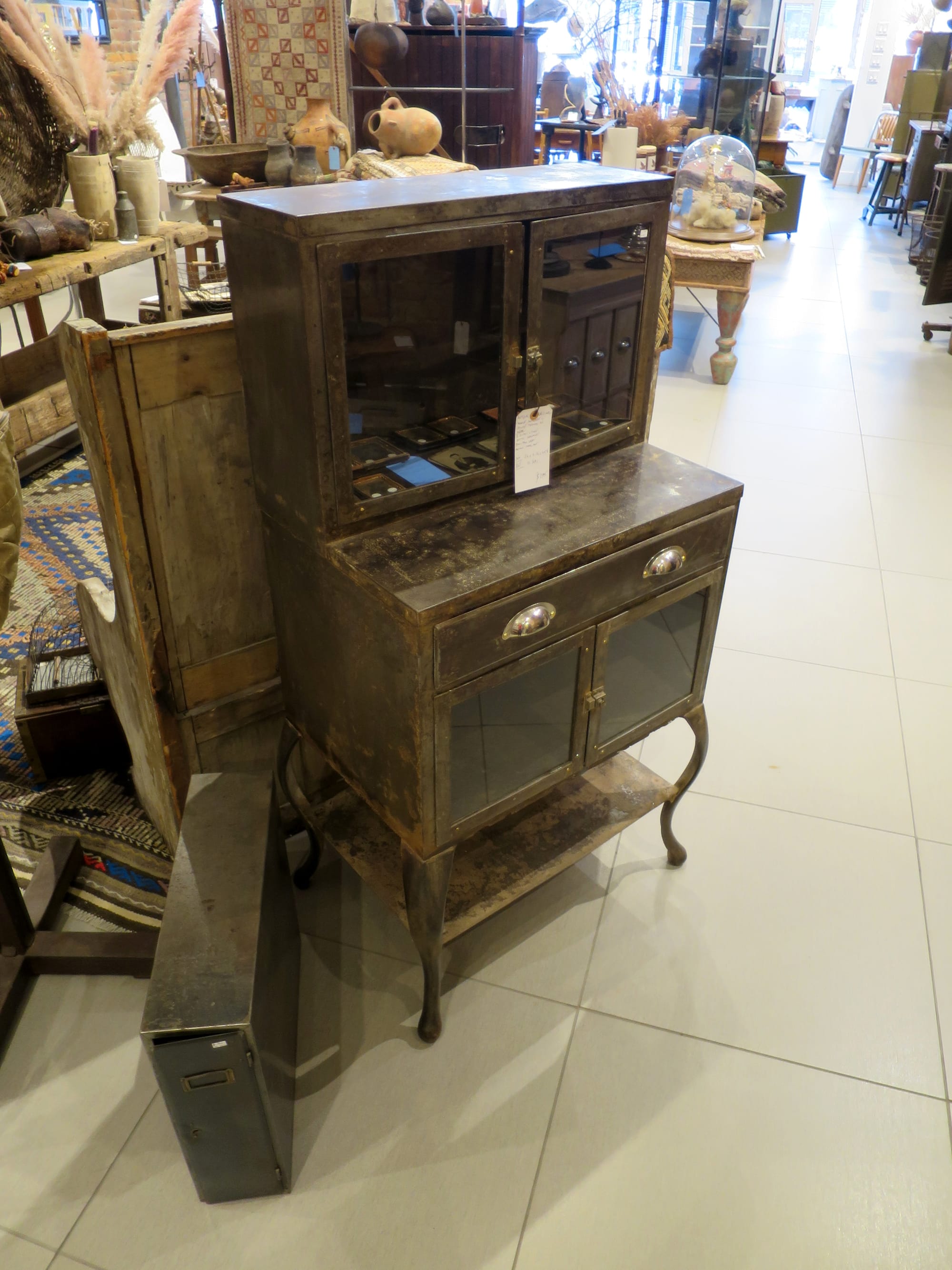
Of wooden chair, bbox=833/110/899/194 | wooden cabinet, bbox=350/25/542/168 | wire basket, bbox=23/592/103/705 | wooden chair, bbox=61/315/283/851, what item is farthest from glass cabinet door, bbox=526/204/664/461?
wooden chair, bbox=833/110/899/194

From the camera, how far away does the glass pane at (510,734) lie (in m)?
1.39

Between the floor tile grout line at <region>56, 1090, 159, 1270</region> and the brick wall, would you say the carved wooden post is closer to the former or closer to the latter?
the floor tile grout line at <region>56, 1090, 159, 1270</region>

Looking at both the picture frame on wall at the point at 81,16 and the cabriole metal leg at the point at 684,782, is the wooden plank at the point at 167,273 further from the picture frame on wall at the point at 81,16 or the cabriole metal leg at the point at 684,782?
the picture frame on wall at the point at 81,16

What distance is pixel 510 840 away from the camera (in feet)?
5.97

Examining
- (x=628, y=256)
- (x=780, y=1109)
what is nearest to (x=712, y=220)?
(x=628, y=256)

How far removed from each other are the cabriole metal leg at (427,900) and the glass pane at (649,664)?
0.37 metres

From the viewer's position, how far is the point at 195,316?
5.85 feet

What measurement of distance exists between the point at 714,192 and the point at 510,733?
4.43 meters

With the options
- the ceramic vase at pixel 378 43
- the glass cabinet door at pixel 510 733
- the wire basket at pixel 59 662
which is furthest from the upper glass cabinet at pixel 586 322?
the ceramic vase at pixel 378 43

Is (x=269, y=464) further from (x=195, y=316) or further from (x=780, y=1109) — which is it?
(x=780, y=1109)

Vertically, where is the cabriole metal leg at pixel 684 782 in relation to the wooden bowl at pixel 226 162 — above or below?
below

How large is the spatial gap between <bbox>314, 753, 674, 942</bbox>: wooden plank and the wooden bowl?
2.23 m

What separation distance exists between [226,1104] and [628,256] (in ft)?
4.75

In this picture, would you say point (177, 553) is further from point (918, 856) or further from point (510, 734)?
point (918, 856)
